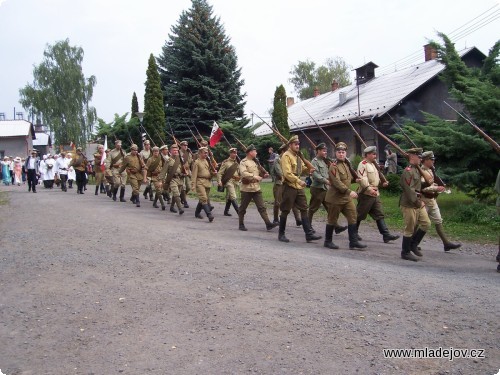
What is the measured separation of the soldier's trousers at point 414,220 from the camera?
8.96 metres

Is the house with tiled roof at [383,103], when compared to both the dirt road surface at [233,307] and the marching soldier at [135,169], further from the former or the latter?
the dirt road surface at [233,307]

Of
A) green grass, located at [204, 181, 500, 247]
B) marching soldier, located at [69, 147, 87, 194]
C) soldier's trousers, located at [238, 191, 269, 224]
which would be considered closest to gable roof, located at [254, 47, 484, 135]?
green grass, located at [204, 181, 500, 247]

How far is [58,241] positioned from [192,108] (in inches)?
861

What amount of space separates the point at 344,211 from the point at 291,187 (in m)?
1.15

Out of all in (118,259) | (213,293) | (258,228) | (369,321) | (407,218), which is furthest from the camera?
(258,228)

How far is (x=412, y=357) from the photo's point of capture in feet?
15.4

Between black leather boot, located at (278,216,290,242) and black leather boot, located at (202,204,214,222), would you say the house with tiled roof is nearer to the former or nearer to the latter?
black leather boot, located at (202,204,214,222)

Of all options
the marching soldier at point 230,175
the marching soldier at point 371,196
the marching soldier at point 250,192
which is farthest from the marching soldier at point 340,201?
the marching soldier at point 230,175

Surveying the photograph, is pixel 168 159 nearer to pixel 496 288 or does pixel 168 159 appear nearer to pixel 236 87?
pixel 496 288

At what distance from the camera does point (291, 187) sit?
10438mm

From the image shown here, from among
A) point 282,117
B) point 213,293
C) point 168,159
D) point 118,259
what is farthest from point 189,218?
point 282,117

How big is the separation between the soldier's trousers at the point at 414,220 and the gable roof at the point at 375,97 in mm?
14925

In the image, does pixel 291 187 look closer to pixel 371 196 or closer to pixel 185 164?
pixel 371 196

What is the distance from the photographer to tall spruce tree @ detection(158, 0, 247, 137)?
2997 centimetres
